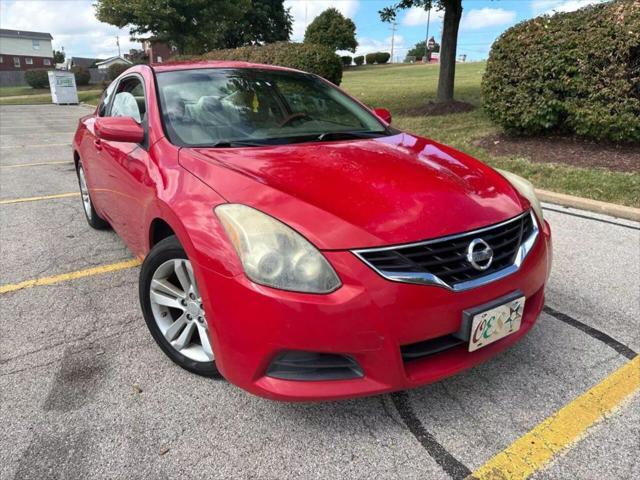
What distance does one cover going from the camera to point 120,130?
259cm

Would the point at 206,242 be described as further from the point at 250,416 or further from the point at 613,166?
the point at 613,166

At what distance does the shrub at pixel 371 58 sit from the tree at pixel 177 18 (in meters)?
35.8

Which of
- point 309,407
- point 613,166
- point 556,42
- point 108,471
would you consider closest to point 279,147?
point 309,407

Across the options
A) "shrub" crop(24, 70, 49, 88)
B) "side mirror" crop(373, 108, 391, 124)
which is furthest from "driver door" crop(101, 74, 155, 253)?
"shrub" crop(24, 70, 49, 88)

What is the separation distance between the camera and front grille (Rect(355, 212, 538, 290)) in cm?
173

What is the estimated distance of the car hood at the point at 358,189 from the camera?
1798 mm

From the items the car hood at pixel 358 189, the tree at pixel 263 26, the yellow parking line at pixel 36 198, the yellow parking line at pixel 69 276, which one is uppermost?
the tree at pixel 263 26

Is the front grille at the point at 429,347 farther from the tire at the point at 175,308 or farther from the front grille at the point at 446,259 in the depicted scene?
the tire at the point at 175,308

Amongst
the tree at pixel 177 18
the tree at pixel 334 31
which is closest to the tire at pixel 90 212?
the tree at pixel 177 18

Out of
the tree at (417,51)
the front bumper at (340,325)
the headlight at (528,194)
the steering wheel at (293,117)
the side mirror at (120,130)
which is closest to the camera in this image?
the front bumper at (340,325)

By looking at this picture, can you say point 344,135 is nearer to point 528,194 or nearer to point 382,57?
point 528,194

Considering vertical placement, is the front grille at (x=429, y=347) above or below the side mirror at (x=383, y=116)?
below

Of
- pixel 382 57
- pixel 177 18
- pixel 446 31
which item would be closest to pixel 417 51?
pixel 382 57

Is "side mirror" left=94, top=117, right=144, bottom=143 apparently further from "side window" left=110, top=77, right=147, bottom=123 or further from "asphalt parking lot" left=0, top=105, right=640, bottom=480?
"asphalt parking lot" left=0, top=105, right=640, bottom=480
